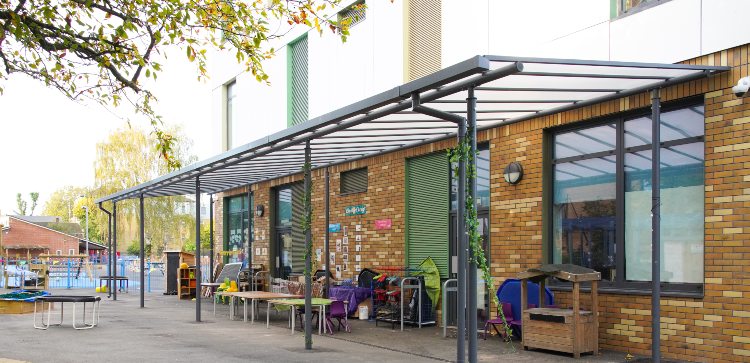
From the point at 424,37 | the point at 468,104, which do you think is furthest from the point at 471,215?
the point at 424,37

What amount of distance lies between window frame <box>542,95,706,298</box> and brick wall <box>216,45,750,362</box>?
11 centimetres

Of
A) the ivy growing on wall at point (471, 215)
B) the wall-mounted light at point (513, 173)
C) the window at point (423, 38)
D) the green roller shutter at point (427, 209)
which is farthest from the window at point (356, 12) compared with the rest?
the ivy growing on wall at point (471, 215)

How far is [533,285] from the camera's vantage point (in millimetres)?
11242

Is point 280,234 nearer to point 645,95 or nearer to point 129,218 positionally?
point 645,95

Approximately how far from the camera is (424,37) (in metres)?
14.3

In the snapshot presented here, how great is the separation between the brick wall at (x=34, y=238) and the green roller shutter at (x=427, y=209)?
207 ft

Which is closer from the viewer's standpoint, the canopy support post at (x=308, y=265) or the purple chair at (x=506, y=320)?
the canopy support post at (x=308, y=265)

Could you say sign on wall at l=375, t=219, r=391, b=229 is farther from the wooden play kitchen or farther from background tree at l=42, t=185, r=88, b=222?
background tree at l=42, t=185, r=88, b=222

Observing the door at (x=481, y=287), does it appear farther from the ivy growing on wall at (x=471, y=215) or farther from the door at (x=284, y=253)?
the door at (x=284, y=253)

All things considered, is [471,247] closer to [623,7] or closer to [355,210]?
[623,7]

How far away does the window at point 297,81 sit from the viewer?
757 inches

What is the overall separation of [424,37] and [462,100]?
600 centimetres

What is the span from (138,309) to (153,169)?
93.0 ft

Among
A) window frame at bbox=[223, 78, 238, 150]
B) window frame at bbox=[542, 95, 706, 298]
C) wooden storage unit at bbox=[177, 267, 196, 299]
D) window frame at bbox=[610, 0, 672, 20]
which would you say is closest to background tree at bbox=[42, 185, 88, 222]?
window frame at bbox=[223, 78, 238, 150]
